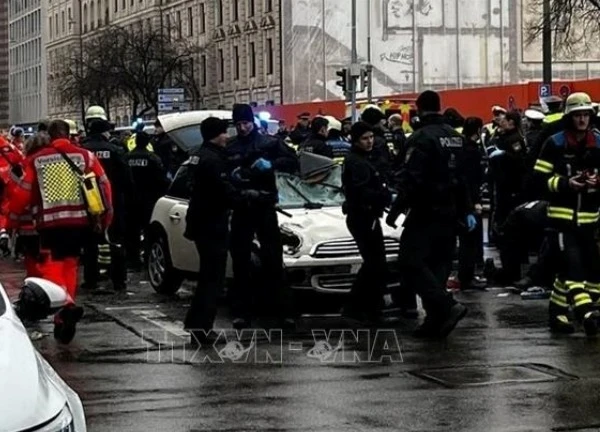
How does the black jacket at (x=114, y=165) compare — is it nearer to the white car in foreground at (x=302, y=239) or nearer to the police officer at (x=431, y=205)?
the white car in foreground at (x=302, y=239)

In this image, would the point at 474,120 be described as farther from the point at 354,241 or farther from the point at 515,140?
the point at 354,241

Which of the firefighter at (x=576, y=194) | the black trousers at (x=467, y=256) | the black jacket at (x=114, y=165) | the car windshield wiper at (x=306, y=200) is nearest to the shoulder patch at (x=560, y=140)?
the firefighter at (x=576, y=194)

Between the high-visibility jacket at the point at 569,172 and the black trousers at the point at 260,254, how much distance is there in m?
2.24

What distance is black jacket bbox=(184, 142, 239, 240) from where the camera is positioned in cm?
1076

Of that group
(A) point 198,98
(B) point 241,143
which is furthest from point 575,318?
(A) point 198,98

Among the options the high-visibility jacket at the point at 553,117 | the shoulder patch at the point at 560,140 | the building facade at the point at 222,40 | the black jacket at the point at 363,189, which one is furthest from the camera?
the building facade at the point at 222,40

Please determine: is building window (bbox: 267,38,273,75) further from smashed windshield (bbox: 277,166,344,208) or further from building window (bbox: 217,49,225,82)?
smashed windshield (bbox: 277,166,344,208)

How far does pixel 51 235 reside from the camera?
36.6 feet

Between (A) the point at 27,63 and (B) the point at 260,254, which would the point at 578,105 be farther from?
(A) the point at 27,63

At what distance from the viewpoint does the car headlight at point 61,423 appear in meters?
4.61

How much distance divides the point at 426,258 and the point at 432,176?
2.33ft

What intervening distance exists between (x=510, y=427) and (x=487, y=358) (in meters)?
2.43

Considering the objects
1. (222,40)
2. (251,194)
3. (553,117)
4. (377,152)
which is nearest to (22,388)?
(251,194)

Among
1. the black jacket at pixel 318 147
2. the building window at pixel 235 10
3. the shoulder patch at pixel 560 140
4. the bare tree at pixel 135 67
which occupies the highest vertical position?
the building window at pixel 235 10
